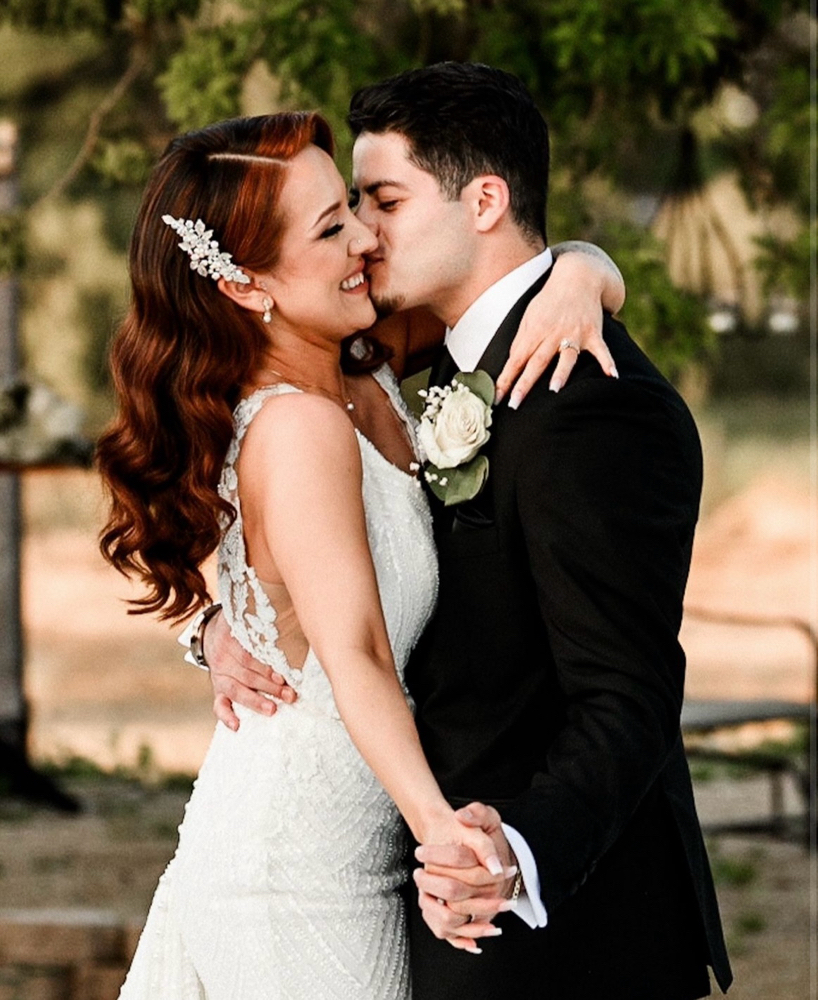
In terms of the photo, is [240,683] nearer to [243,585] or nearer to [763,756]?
[243,585]

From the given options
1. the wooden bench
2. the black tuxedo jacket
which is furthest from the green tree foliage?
the wooden bench

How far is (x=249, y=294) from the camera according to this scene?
2.35 meters

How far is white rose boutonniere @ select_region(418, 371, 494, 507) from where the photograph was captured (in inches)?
85.6

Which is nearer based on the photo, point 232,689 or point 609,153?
point 232,689

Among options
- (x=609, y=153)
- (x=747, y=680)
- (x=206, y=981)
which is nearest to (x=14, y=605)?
(x=747, y=680)

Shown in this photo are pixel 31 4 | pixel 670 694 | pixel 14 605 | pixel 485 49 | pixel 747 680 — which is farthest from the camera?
pixel 747 680

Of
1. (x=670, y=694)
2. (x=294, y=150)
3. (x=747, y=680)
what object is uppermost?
(x=294, y=150)

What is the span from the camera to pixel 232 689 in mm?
2424

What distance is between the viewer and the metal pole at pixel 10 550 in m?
8.05

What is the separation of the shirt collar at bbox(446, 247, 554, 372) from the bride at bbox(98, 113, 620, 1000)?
0.43 feet

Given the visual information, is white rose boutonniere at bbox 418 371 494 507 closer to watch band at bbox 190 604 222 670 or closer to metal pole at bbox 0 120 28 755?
watch band at bbox 190 604 222 670

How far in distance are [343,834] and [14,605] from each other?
6187 mm

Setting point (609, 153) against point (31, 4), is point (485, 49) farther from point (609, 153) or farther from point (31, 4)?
point (31, 4)

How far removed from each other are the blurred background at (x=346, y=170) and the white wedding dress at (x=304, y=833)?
16.7 inches
